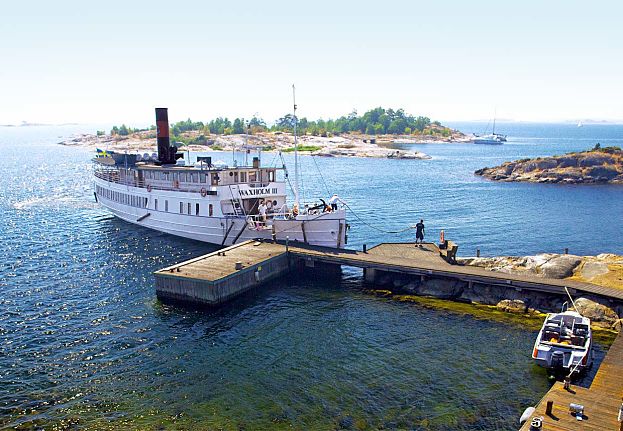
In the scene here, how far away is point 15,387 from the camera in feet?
82.1

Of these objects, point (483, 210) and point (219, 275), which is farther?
point (483, 210)

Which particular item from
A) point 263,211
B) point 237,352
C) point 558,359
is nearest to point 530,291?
point 558,359

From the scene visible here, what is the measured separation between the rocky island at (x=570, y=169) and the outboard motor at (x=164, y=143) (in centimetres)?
7428

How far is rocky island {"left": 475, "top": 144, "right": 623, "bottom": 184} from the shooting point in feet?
342

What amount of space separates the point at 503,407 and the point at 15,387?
23.2 meters

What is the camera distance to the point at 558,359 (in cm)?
2558

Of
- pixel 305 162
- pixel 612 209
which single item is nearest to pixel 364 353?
pixel 612 209

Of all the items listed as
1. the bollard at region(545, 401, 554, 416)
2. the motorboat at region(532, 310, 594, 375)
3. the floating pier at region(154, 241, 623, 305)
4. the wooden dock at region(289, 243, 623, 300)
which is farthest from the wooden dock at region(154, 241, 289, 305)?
the bollard at region(545, 401, 554, 416)

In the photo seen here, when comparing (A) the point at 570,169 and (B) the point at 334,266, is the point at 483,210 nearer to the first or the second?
(B) the point at 334,266

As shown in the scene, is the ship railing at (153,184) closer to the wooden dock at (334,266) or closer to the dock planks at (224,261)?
the dock planks at (224,261)

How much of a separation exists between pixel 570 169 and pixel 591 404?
98.9 m

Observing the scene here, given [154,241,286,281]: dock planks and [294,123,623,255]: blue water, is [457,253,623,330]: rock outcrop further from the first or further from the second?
[154,241,286,281]: dock planks

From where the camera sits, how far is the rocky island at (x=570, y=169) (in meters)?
104

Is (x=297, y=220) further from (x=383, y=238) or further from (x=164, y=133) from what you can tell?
(x=164, y=133)
